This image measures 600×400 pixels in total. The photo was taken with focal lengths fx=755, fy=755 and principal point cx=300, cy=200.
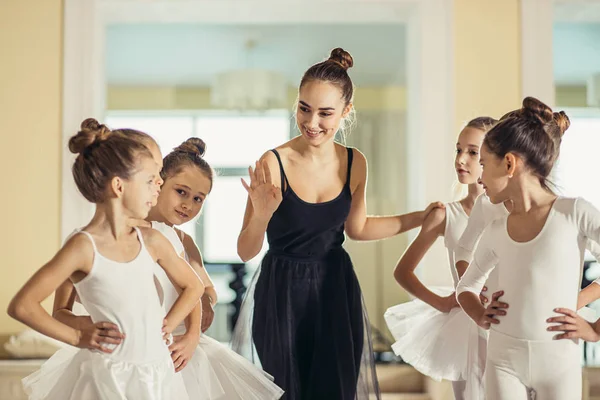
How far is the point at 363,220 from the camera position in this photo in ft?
8.17

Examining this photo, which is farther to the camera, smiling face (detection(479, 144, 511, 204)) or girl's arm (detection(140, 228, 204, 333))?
smiling face (detection(479, 144, 511, 204))

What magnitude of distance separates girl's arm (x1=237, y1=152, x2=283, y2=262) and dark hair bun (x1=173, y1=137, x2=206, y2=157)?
327 mm

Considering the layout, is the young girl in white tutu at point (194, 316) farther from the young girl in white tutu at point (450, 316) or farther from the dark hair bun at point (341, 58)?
the young girl in white tutu at point (450, 316)

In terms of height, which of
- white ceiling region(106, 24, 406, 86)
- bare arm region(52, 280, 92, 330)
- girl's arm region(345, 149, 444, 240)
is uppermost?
white ceiling region(106, 24, 406, 86)

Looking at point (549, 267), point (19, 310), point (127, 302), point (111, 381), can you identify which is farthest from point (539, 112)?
point (19, 310)

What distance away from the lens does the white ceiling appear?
651 centimetres

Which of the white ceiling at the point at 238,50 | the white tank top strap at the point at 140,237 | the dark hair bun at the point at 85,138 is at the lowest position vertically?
the white tank top strap at the point at 140,237

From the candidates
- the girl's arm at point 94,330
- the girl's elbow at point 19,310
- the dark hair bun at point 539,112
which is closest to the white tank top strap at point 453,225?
the dark hair bun at point 539,112

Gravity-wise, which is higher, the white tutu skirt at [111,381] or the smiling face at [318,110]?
the smiling face at [318,110]

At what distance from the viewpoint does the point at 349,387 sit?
2.31 m

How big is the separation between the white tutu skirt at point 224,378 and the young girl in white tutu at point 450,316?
0.75 metres

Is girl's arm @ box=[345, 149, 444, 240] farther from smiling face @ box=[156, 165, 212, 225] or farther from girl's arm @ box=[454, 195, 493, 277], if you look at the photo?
smiling face @ box=[156, 165, 212, 225]

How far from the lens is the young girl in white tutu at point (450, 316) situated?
2.64 m

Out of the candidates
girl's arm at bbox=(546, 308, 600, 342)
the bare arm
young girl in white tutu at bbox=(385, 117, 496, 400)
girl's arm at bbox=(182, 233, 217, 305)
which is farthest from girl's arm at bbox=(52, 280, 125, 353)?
young girl in white tutu at bbox=(385, 117, 496, 400)
